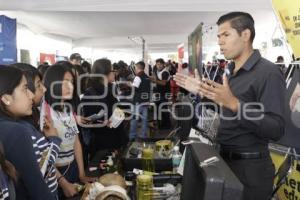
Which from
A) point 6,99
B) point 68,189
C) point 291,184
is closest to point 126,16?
point 291,184

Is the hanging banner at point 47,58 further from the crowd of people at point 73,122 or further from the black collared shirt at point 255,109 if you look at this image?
the black collared shirt at point 255,109

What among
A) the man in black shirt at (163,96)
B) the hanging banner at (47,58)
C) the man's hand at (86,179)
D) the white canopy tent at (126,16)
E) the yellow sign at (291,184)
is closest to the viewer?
the man's hand at (86,179)

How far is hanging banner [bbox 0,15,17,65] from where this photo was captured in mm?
4852

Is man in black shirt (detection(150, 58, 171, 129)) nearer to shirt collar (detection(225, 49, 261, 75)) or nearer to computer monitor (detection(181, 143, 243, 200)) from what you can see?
shirt collar (detection(225, 49, 261, 75))

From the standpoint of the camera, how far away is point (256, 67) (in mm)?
1447

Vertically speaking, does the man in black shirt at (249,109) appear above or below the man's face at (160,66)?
below

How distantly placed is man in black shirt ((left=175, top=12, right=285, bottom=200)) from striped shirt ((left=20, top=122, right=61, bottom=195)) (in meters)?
0.66

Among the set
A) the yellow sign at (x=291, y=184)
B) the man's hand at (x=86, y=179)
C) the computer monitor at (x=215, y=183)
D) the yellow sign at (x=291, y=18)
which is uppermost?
the yellow sign at (x=291, y=18)

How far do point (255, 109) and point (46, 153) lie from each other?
3.05ft

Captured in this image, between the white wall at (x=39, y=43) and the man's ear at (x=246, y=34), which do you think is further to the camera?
the white wall at (x=39, y=43)

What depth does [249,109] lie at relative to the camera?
4.23 feet

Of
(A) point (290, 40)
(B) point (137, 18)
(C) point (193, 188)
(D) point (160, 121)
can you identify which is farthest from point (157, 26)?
(C) point (193, 188)

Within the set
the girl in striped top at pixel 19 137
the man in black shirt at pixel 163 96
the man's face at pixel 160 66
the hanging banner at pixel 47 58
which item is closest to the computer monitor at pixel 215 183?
the girl in striped top at pixel 19 137

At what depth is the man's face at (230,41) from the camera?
1.47 meters
